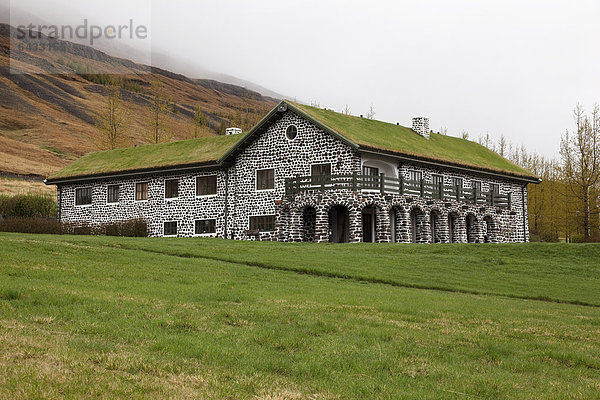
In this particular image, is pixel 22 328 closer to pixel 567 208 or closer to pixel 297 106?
pixel 297 106

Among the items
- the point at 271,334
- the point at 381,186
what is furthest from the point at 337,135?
the point at 271,334

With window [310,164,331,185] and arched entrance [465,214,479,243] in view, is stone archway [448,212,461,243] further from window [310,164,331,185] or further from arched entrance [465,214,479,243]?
window [310,164,331,185]

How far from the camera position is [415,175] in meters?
40.2

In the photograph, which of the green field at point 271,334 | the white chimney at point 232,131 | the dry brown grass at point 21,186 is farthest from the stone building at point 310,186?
the dry brown grass at point 21,186

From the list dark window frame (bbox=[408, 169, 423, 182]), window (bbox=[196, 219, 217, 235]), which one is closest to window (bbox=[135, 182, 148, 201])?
window (bbox=[196, 219, 217, 235])

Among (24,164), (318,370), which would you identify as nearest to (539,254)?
(318,370)

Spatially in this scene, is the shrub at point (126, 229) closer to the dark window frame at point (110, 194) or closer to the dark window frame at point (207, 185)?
the dark window frame at point (110, 194)

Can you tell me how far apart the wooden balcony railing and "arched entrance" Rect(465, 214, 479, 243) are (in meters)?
1.53

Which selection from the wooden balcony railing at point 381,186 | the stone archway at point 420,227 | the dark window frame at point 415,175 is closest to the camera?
the wooden balcony railing at point 381,186

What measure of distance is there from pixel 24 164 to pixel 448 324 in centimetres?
9717

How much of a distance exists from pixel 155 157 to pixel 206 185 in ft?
18.2

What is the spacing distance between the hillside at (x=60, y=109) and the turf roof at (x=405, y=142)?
62902mm

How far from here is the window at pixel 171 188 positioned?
43.2m

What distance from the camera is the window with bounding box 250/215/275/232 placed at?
39306 mm
